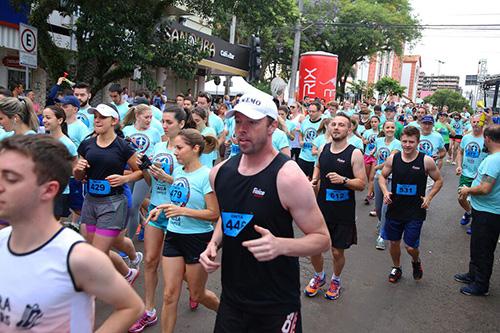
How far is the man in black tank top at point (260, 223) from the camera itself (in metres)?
2.46

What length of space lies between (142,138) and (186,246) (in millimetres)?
2839

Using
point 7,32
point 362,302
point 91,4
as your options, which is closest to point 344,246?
point 362,302

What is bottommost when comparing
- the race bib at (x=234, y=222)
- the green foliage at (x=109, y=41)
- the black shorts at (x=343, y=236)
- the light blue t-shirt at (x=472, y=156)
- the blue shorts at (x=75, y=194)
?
the black shorts at (x=343, y=236)

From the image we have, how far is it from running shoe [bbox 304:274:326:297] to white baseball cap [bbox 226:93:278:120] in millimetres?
3004

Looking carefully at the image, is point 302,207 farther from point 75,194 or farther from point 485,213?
point 485,213

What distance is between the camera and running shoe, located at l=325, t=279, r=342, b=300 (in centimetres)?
506

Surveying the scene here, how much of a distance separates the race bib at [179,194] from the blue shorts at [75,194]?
1603mm

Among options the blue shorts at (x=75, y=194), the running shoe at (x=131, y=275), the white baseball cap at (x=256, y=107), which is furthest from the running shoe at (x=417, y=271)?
the blue shorts at (x=75, y=194)

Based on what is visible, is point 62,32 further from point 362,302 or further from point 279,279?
point 279,279

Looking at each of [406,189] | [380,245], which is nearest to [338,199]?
[406,189]

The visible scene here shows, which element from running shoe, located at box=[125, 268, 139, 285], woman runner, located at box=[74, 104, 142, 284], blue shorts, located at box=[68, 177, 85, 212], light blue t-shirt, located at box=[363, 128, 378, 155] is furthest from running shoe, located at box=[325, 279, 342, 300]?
light blue t-shirt, located at box=[363, 128, 378, 155]

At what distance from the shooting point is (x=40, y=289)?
173 centimetres

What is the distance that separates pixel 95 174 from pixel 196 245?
1311 mm

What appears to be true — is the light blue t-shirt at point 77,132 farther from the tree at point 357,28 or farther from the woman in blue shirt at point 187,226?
the tree at point 357,28
